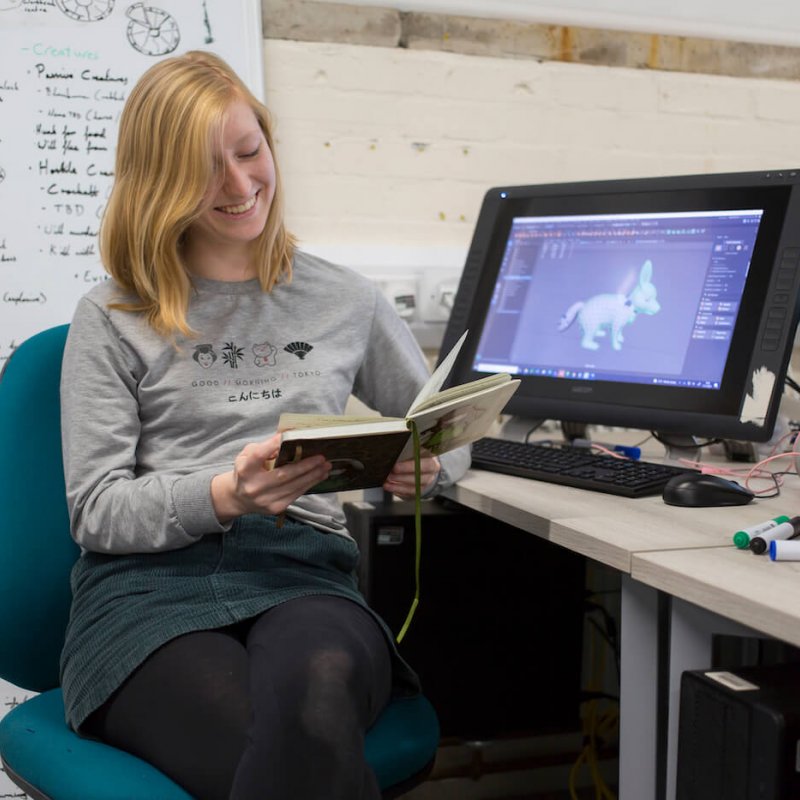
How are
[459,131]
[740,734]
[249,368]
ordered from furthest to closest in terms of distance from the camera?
[459,131]
[249,368]
[740,734]

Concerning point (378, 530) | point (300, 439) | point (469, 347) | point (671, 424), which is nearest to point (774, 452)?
point (671, 424)

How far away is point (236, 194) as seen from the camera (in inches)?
50.8

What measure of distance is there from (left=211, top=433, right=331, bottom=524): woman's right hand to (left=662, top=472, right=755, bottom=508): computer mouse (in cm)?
41

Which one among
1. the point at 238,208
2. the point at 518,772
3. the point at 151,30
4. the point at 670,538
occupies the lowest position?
the point at 518,772

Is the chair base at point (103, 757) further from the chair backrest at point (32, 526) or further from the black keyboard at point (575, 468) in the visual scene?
the black keyboard at point (575, 468)

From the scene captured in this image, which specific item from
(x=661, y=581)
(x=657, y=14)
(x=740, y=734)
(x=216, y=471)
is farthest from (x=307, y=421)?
(x=657, y=14)

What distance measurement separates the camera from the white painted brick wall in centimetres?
184

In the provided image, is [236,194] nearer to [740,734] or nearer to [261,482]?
[261,482]

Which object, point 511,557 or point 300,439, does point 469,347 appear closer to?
point 511,557

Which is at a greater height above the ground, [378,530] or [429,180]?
[429,180]

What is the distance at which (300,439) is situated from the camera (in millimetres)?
897

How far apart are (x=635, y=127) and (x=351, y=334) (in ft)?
3.31

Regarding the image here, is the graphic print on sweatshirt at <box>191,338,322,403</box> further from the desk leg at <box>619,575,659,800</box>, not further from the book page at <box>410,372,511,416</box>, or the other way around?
the desk leg at <box>619,575,659,800</box>

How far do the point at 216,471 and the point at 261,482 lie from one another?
13cm
